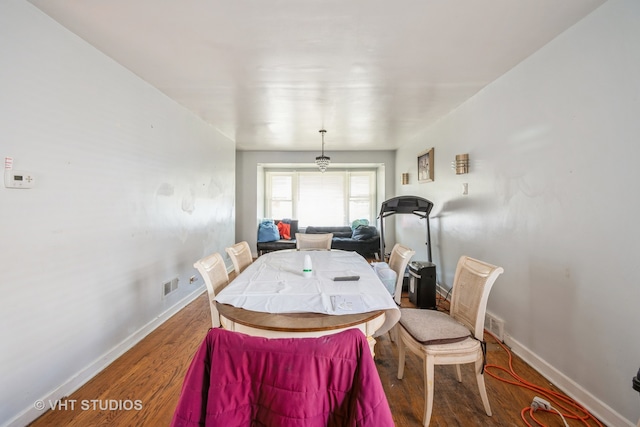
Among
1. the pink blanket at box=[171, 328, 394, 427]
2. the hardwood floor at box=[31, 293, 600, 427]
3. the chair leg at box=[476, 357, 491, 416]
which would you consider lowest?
the hardwood floor at box=[31, 293, 600, 427]

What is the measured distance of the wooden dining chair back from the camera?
2299 mm

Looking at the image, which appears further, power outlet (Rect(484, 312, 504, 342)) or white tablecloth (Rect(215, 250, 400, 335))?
power outlet (Rect(484, 312, 504, 342))

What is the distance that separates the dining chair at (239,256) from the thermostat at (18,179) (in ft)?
4.18

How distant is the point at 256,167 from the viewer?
6160 mm

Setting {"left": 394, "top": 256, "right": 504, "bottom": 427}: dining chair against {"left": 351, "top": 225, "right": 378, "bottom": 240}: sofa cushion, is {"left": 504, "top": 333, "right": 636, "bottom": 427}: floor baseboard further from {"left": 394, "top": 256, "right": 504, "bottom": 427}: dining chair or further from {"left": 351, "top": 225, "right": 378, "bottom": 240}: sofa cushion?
{"left": 351, "top": 225, "right": 378, "bottom": 240}: sofa cushion

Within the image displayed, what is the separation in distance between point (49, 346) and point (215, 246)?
8.74 feet

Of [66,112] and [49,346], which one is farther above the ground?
[66,112]

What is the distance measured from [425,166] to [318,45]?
2.93 meters

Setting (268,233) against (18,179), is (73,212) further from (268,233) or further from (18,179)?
(268,233)

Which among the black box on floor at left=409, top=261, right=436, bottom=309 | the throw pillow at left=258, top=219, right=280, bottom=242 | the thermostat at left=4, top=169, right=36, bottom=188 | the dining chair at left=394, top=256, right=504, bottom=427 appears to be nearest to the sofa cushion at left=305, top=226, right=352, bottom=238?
the throw pillow at left=258, top=219, right=280, bottom=242

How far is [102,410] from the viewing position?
5.59 ft

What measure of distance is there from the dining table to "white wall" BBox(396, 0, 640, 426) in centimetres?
130

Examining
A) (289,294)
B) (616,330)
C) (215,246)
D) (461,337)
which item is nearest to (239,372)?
(289,294)

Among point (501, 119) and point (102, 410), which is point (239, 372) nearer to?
point (102, 410)
